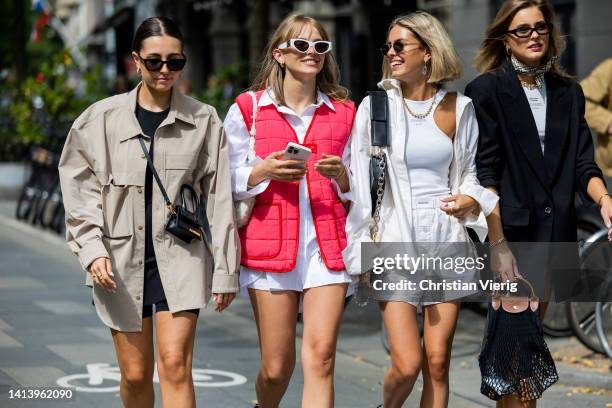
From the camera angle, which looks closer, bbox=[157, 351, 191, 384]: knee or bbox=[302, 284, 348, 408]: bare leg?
bbox=[157, 351, 191, 384]: knee

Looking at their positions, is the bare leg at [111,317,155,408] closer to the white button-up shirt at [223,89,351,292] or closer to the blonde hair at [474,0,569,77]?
the white button-up shirt at [223,89,351,292]

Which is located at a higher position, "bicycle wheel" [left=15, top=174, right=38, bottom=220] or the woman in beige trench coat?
the woman in beige trench coat

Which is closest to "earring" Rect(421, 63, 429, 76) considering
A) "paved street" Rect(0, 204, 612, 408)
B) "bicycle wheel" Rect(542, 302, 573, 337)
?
"paved street" Rect(0, 204, 612, 408)

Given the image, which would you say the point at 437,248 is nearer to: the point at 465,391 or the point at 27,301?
the point at 465,391

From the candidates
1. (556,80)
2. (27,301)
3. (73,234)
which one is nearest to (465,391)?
(556,80)

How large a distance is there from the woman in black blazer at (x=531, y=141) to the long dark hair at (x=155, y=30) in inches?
52.5

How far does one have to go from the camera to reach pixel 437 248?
5.48 m

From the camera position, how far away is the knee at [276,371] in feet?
18.1

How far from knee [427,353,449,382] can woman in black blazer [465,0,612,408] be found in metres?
0.34

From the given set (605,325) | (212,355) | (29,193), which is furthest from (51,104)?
(605,325)

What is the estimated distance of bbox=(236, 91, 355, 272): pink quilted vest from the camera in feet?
17.9

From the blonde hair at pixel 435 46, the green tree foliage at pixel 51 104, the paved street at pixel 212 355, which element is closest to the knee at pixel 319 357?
the blonde hair at pixel 435 46

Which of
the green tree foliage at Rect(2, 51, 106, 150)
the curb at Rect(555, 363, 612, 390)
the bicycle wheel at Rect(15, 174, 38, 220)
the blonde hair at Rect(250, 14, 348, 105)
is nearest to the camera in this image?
the blonde hair at Rect(250, 14, 348, 105)

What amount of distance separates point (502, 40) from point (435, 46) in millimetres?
354
